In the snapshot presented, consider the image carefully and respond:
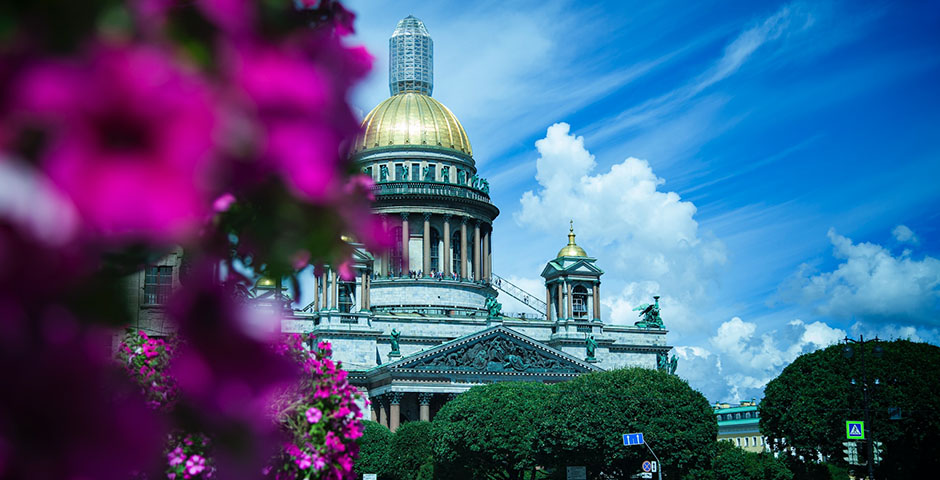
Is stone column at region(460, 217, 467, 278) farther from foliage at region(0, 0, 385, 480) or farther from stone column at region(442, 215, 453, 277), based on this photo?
foliage at region(0, 0, 385, 480)

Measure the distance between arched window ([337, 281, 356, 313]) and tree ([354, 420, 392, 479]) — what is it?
16.9 metres

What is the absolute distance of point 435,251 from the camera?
103250 millimetres

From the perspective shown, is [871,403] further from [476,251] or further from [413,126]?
[413,126]

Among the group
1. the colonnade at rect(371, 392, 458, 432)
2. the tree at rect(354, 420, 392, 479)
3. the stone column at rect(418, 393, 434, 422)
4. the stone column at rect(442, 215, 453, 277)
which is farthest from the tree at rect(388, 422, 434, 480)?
the stone column at rect(442, 215, 453, 277)

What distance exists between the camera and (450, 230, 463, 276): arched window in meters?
103

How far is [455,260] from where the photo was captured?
10412 cm

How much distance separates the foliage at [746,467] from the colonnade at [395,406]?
85.5 ft

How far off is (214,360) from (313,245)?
60cm

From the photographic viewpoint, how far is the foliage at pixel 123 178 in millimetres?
2277

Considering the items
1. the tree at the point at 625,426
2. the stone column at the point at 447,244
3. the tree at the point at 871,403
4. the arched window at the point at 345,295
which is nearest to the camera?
Answer: the tree at the point at 871,403

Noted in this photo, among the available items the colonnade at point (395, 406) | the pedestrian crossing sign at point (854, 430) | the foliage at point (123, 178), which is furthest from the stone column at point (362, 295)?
the foliage at point (123, 178)

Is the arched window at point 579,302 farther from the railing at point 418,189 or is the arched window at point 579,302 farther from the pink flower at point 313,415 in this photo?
the pink flower at point 313,415

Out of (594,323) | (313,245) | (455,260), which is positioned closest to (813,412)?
(594,323)

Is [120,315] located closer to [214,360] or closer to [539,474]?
[214,360]
